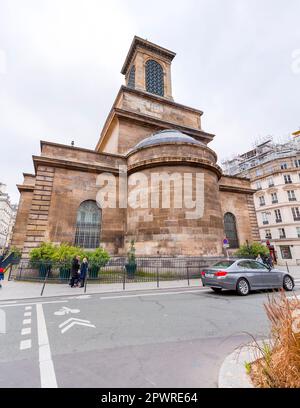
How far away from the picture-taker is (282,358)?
2314 millimetres

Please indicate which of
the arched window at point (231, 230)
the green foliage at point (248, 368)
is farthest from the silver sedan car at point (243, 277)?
the arched window at point (231, 230)

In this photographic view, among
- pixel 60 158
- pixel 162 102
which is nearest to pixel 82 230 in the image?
pixel 60 158

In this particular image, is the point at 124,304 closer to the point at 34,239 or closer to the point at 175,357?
the point at 175,357

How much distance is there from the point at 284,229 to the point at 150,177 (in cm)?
3059

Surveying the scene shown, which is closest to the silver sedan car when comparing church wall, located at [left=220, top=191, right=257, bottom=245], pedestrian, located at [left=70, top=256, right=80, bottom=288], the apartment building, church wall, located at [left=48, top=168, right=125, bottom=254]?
pedestrian, located at [left=70, top=256, right=80, bottom=288]

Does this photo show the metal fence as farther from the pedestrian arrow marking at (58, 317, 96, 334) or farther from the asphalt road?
the pedestrian arrow marking at (58, 317, 96, 334)

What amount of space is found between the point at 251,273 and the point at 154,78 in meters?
30.1

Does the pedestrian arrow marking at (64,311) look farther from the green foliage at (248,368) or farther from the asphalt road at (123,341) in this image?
the green foliage at (248,368)

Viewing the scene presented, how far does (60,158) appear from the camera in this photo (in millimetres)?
Result: 15688

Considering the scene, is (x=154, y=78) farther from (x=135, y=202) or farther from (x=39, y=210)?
(x=39, y=210)

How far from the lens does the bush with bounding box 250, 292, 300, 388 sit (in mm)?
2166

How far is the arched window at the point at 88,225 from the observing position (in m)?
15.2

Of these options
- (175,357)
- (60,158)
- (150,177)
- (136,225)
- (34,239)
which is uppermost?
(60,158)

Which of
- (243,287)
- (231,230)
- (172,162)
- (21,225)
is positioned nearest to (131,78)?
(172,162)
